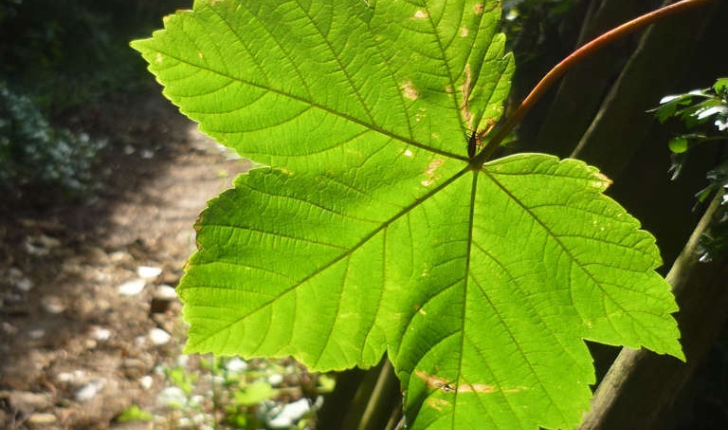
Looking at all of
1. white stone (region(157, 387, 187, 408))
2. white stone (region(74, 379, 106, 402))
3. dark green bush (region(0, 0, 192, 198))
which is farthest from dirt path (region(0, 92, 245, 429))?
dark green bush (region(0, 0, 192, 198))

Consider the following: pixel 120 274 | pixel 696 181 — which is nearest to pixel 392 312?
pixel 696 181

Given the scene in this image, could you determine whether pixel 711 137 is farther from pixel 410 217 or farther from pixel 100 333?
pixel 100 333

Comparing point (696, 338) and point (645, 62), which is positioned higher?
point (645, 62)

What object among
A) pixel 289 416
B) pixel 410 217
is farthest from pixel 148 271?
pixel 410 217

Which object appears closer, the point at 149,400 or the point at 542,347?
Result: the point at 542,347

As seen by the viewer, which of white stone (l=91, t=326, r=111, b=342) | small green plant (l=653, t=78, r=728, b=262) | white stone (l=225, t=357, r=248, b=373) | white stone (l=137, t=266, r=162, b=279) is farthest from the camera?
white stone (l=137, t=266, r=162, b=279)

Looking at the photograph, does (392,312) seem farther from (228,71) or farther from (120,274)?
(120,274)

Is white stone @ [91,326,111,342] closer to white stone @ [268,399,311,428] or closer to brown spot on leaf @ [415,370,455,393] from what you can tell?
white stone @ [268,399,311,428]

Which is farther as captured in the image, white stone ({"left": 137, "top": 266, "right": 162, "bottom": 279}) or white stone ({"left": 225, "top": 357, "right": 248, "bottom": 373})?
white stone ({"left": 137, "top": 266, "right": 162, "bottom": 279})
